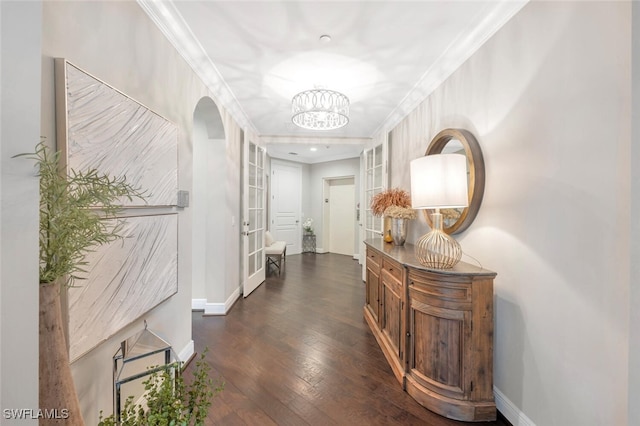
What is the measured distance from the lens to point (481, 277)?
1544 mm

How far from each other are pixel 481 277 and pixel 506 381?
0.68m

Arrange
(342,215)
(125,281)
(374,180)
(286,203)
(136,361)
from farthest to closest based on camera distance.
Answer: (342,215)
(286,203)
(374,180)
(125,281)
(136,361)

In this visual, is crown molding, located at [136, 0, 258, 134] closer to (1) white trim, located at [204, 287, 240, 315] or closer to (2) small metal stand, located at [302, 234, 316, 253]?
(1) white trim, located at [204, 287, 240, 315]

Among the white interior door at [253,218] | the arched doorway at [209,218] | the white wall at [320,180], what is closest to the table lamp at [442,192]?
the arched doorway at [209,218]

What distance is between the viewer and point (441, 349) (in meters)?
1.62

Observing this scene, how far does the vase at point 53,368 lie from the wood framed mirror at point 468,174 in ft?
7.18

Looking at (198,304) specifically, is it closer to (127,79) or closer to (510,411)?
(127,79)

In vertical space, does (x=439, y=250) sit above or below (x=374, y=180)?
below

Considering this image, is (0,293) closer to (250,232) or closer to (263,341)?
(263,341)

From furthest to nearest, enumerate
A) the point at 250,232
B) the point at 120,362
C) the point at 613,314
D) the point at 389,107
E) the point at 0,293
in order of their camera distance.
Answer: the point at 250,232 < the point at 389,107 < the point at 120,362 < the point at 613,314 < the point at 0,293

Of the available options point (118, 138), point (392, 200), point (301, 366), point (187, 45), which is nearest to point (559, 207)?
point (392, 200)

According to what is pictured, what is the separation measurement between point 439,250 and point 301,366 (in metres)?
1.42

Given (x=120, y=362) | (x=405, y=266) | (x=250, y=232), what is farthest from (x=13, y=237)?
(x=250, y=232)

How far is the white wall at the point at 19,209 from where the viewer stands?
57 centimetres
